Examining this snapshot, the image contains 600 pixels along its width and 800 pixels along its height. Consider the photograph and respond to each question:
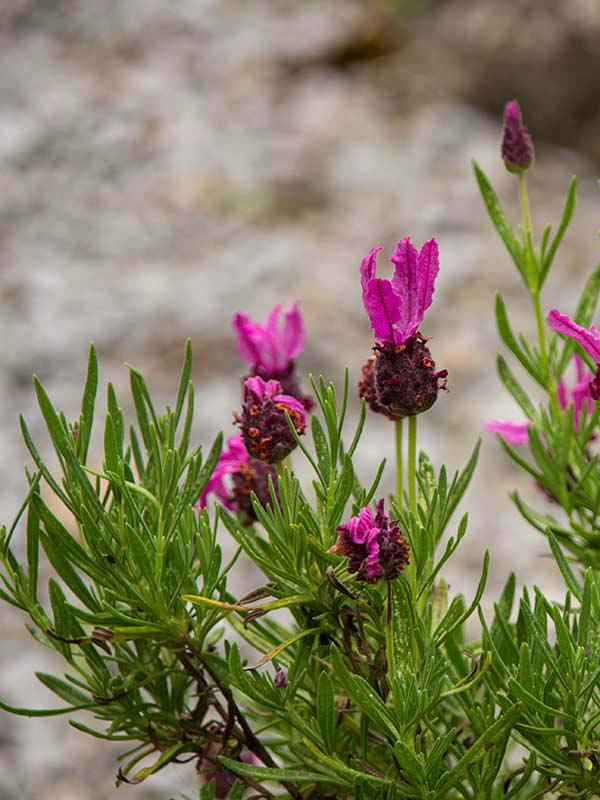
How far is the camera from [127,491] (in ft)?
1.30

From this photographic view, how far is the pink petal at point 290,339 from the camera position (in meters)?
0.54

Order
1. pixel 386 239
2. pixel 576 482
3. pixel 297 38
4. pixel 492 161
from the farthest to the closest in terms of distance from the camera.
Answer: pixel 297 38
pixel 492 161
pixel 386 239
pixel 576 482

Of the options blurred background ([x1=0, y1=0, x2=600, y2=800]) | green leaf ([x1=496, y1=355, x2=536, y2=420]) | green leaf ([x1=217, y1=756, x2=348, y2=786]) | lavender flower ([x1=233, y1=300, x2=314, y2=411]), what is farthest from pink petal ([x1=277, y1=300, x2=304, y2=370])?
blurred background ([x1=0, y1=0, x2=600, y2=800])

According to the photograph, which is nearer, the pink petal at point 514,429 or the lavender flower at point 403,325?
the lavender flower at point 403,325

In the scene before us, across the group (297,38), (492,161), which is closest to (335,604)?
(492,161)

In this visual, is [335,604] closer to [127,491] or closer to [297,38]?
[127,491]

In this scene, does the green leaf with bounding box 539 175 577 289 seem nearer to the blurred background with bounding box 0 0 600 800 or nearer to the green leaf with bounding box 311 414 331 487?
the green leaf with bounding box 311 414 331 487

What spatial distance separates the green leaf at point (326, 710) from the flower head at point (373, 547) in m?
0.04

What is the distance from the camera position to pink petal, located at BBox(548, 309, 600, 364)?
0.39 meters

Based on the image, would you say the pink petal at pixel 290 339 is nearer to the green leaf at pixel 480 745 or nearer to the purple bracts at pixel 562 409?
the purple bracts at pixel 562 409

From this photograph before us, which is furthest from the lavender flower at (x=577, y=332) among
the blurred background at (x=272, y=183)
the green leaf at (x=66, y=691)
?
the blurred background at (x=272, y=183)

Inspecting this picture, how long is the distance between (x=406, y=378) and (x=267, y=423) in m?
0.06

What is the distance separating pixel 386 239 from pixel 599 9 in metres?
0.66

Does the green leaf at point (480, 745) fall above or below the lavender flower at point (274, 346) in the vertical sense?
below
